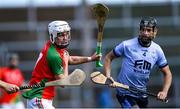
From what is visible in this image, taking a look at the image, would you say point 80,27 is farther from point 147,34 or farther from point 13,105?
point 147,34

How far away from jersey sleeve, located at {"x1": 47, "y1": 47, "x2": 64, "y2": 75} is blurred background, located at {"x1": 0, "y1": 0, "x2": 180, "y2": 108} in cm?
1324

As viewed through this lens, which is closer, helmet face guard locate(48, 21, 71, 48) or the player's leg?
helmet face guard locate(48, 21, 71, 48)

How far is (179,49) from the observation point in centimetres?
2586

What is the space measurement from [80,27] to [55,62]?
1461cm

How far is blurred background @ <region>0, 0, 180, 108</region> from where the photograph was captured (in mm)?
24875

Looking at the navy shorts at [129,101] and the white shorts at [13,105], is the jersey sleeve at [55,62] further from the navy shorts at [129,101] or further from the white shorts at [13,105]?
the white shorts at [13,105]

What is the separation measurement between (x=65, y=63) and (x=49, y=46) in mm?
295

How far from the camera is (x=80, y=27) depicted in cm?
2584

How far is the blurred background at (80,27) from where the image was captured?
81.6 feet

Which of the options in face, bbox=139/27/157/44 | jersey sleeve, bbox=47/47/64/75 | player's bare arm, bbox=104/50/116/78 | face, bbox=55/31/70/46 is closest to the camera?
jersey sleeve, bbox=47/47/64/75

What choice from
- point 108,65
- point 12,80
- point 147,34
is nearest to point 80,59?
point 108,65

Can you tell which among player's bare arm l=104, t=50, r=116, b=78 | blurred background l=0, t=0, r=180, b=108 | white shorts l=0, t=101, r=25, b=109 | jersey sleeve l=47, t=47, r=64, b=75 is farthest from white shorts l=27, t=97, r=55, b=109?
blurred background l=0, t=0, r=180, b=108

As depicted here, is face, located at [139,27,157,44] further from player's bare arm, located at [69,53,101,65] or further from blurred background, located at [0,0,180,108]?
blurred background, located at [0,0,180,108]

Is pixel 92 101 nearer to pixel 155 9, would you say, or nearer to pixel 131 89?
pixel 155 9
